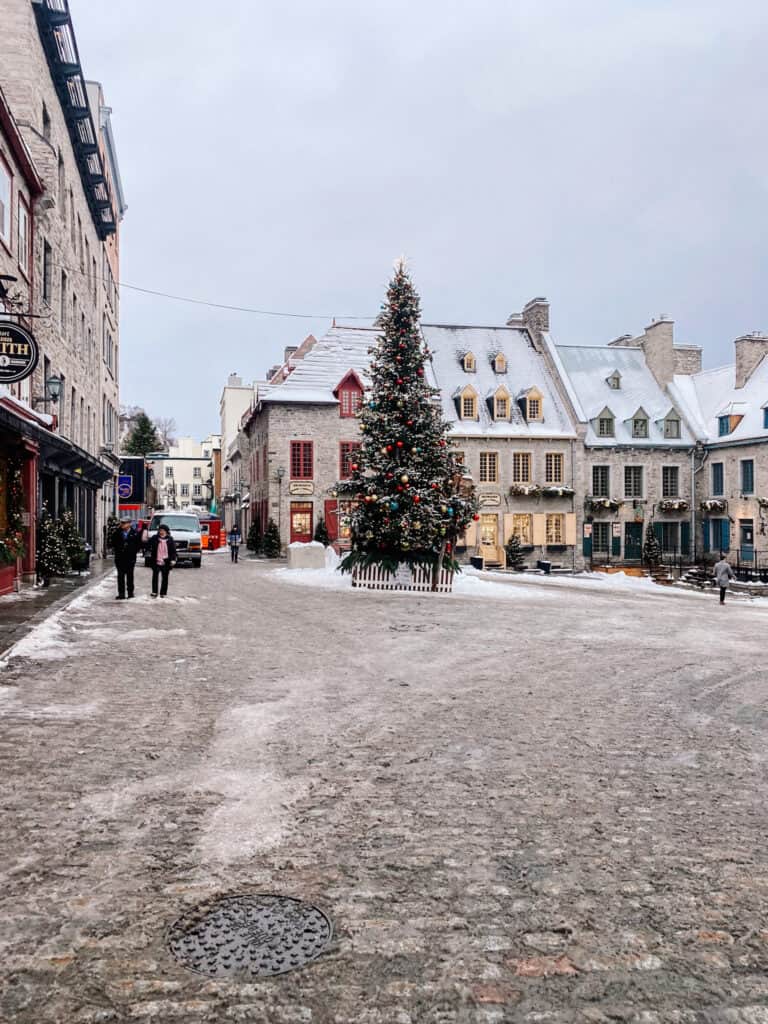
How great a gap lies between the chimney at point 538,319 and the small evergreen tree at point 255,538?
17846 millimetres

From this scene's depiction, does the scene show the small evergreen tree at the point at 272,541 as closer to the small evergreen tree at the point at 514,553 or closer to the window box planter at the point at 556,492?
the small evergreen tree at the point at 514,553

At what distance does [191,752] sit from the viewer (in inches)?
252

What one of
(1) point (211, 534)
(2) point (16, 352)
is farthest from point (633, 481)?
(2) point (16, 352)

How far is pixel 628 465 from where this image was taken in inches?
1694

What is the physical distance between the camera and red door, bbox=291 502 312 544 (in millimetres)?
40469

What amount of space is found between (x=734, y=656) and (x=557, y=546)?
30366 millimetres

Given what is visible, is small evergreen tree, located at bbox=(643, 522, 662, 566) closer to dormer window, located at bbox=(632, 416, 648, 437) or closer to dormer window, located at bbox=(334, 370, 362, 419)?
dormer window, located at bbox=(632, 416, 648, 437)

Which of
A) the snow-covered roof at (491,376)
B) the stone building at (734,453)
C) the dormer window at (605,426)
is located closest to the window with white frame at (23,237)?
the snow-covered roof at (491,376)

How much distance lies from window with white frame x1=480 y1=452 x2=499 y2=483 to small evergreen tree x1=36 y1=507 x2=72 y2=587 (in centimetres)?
2464

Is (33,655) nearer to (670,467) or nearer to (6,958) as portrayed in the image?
(6,958)

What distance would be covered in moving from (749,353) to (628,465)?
26.9 ft

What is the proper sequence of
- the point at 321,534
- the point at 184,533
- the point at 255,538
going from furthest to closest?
the point at 255,538
the point at 321,534
the point at 184,533

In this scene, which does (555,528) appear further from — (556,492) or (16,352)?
(16,352)

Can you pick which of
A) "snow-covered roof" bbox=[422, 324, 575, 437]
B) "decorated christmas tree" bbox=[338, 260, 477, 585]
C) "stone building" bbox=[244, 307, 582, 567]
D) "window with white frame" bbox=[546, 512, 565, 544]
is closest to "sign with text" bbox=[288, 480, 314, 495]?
"stone building" bbox=[244, 307, 582, 567]
